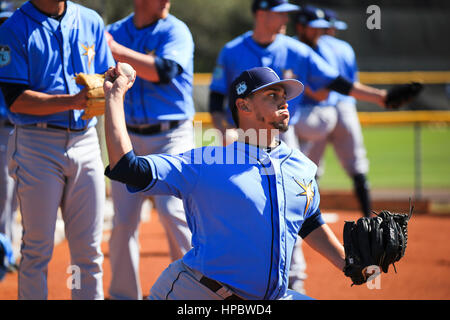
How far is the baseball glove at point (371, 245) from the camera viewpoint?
2879 millimetres

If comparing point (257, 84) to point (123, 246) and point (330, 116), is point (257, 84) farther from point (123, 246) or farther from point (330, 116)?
point (330, 116)

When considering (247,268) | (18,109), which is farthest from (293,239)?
(18,109)

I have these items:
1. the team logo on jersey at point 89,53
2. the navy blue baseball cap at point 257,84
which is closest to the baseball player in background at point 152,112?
the team logo on jersey at point 89,53

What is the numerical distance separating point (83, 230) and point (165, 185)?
124 centimetres

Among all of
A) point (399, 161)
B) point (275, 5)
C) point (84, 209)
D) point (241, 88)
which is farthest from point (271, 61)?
point (399, 161)

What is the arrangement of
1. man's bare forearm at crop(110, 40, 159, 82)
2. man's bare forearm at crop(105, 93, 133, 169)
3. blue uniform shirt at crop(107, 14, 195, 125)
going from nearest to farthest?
man's bare forearm at crop(105, 93, 133, 169) < man's bare forearm at crop(110, 40, 159, 82) < blue uniform shirt at crop(107, 14, 195, 125)

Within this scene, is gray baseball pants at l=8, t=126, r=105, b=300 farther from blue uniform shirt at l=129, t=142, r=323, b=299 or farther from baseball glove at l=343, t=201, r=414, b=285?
baseball glove at l=343, t=201, r=414, b=285

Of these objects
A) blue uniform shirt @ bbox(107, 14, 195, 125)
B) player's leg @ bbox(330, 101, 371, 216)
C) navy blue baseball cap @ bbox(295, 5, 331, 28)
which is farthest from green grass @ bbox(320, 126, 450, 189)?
blue uniform shirt @ bbox(107, 14, 195, 125)

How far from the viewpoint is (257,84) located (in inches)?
119

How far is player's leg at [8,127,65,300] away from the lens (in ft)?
12.2

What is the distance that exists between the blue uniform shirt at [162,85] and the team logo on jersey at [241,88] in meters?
1.37

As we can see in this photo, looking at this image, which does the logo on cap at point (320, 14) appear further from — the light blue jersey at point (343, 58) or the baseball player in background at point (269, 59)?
the baseball player in background at point (269, 59)

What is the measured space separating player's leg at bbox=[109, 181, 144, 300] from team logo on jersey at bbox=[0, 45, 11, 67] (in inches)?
42.7
